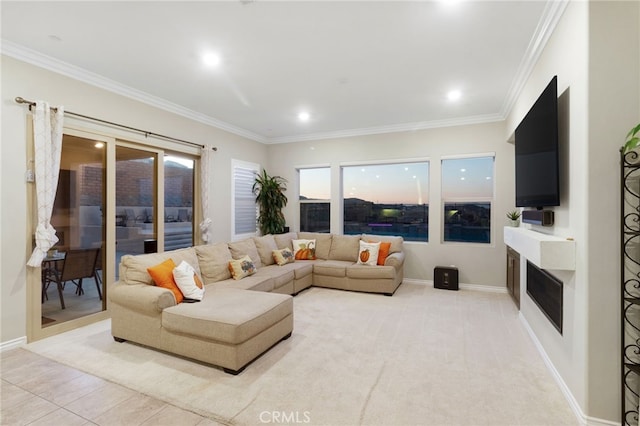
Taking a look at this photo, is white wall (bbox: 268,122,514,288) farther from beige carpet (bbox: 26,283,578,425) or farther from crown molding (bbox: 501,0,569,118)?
beige carpet (bbox: 26,283,578,425)

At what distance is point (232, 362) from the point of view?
8.18 ft

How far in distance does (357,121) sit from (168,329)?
4.42 meters

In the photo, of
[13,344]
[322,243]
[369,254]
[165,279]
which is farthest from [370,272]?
[13,344]

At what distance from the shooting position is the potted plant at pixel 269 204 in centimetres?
652

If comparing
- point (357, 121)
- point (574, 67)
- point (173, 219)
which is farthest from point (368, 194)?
point (574, 67)

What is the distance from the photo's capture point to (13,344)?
118 inches

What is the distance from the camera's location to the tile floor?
78.4 inches

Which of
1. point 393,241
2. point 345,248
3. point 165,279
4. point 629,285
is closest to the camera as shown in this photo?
point 629,285


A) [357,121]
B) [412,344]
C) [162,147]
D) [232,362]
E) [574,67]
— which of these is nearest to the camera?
[574,67]

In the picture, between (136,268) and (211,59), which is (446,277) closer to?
(136,268)

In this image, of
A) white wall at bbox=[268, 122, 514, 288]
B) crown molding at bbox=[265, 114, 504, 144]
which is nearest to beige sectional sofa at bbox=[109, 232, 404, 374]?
white wall at bbox=[268, 122, 514, 288]

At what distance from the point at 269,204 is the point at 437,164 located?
348 centimetres

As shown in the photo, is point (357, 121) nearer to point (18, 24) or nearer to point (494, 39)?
point (494, 39)

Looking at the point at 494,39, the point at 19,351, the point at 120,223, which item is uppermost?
the point at 494,39
